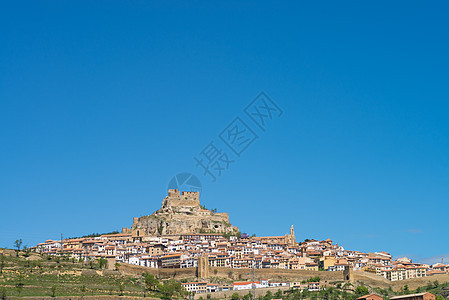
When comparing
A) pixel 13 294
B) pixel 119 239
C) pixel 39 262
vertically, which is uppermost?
pixel 119 239

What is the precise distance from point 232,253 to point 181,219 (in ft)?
33.8

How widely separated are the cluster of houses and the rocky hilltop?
7.82ft

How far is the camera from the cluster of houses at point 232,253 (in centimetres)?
5997

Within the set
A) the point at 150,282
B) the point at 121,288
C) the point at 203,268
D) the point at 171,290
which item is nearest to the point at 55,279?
the point at 121,288

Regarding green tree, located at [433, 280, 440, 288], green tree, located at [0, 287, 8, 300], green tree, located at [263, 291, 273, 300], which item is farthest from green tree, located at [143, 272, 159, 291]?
green tree, located at [433, 280, 440, 288]

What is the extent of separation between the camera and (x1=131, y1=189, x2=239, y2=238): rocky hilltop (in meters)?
71.6

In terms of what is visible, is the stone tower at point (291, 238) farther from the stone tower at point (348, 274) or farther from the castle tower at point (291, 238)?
the stone tower at point (348, 274)

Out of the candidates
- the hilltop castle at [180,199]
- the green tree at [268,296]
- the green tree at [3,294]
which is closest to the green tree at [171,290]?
the green tree at [268,296]

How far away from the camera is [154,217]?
237 feet

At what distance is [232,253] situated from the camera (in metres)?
63.8

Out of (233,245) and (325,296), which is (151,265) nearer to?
(233,245)

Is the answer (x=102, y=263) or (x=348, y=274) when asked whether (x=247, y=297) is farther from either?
(x=102, y=263)

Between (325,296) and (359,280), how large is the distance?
18.3ft

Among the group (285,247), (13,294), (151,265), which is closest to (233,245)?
(285,247)
